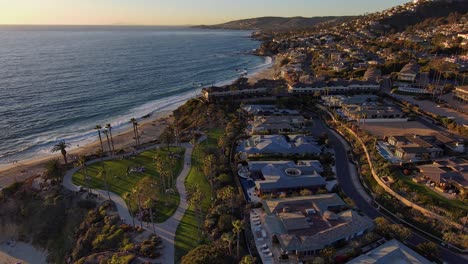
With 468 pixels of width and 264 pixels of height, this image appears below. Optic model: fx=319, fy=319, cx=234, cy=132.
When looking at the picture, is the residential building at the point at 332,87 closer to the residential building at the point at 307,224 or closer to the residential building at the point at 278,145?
the residential building at the point at 278,145

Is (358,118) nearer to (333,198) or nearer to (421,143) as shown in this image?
(421,143)

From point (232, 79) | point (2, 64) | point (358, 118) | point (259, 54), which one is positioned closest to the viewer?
point (358, 118)

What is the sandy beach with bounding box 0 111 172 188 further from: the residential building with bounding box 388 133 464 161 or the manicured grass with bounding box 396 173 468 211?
the residential building with bounding box 388 133 464 161

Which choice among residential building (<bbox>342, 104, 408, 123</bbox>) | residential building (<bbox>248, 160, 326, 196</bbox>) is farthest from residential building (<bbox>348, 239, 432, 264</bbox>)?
residential building (<bbox>342, 104, 408, 123</bbox>)

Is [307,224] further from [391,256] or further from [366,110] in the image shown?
[366,110]

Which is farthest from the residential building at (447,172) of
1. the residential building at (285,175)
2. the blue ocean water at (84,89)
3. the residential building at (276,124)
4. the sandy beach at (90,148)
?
the blue ocean water at (84,89)

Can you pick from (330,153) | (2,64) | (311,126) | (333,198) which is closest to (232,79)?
(311,126)
